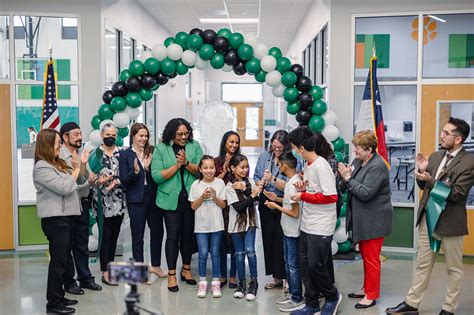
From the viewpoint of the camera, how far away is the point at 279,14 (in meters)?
10.1

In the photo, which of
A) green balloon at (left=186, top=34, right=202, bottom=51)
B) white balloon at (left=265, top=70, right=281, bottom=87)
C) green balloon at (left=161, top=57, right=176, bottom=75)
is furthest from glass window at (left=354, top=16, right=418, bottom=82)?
green balloon at (left=161, top=57, right=176, bottom=75)

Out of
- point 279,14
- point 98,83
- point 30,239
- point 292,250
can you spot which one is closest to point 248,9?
point 279,14

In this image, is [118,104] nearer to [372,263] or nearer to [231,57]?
[231,57]

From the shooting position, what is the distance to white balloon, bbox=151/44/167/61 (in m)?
6.02

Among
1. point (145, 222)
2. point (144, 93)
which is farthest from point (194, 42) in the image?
point (145, 222)

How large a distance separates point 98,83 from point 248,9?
12.1 feet

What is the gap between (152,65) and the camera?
19.7 feet

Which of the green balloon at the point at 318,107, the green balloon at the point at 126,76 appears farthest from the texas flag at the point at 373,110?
the green balloon at the point at 126,76

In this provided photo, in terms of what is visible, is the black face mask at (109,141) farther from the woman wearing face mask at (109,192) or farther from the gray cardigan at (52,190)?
the gray cardigan at (52,190)

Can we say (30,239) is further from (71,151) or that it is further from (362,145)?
(362,145)

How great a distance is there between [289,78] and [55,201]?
9.48ft

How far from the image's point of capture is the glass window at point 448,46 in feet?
21.1

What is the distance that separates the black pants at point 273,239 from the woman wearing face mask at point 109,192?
1.34 meters

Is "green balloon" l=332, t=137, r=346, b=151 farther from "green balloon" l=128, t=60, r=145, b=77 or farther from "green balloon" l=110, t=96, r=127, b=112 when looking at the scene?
"green balloon" l=110, t=96, r=127, b=112
